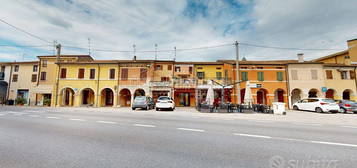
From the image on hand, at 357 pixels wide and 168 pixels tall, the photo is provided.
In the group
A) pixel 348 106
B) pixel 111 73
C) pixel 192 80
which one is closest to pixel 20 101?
pixel 111 73

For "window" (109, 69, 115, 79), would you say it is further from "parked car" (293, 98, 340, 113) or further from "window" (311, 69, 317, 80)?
"window" (311, 69, 317, 80)

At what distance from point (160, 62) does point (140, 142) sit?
19894mm

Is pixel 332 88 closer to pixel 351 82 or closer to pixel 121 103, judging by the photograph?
pixel 351 82

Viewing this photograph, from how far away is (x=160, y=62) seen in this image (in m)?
23.0

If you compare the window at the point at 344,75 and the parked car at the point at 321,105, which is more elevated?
the window at the point at 344,75

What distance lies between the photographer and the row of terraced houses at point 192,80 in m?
20.9

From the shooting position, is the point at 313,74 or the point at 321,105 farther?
the point at 313,74

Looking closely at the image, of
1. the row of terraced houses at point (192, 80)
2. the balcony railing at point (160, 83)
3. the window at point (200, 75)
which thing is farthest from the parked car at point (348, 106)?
the balcony railing at point (160, 83)

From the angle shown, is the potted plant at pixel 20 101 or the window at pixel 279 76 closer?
the window at pixel 279 76

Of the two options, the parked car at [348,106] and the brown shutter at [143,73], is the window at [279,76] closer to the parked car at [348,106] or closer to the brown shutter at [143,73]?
the parked car at [348,106]

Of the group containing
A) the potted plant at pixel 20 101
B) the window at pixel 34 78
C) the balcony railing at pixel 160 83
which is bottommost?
the potted plant at pixel 20 101

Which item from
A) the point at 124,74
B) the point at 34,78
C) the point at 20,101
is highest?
the point at 124,74

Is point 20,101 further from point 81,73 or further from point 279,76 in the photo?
point 279,76

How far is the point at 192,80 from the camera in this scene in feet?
70.2
